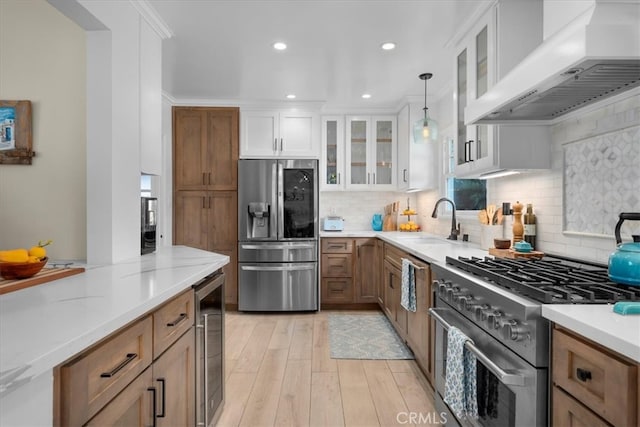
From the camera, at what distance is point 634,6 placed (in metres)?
1.26

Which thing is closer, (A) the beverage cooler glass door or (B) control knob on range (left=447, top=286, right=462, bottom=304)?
(B) control knob on range (left=447, top=286, right=462, bottom=304)

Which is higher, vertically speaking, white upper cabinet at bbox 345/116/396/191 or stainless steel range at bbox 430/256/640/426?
white upper cabinet at bbox 345/116/396/191

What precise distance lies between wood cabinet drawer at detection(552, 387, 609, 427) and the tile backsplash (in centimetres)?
95

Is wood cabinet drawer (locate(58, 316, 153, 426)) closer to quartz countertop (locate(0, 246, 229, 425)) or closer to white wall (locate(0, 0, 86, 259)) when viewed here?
quartz countertop (locate(0, 246, 229, 425))

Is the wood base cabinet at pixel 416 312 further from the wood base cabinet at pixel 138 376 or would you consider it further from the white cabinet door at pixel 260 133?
the white cabinet door at pixel 260 133

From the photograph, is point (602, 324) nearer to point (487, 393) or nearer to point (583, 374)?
point (583, 374)

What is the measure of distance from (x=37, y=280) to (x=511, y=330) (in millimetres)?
1707

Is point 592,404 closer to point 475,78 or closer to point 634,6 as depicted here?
point 634,6

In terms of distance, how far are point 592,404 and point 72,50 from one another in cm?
266

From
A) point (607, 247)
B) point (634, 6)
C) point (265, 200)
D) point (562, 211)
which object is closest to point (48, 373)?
point (634, 6)

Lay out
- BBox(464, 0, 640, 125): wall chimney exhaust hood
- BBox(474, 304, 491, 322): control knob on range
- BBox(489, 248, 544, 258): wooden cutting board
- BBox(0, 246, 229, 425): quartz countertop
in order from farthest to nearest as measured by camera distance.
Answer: BBox(489, 248, 544, 258): wooden cutting board, BBox(474, 304, 491, 322): control knob on range, BBox(464, 0, 640, 125): wall chimney exhaust hood, BBox(0, 246, 229, 425): quartz countertop

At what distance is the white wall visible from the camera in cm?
205

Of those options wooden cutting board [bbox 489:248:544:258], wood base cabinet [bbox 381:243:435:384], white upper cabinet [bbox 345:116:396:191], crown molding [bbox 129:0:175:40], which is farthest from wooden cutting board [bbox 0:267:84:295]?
white upper cabinet [bbox 345:116:396:191]

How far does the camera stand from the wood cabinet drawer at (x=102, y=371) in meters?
0.84
